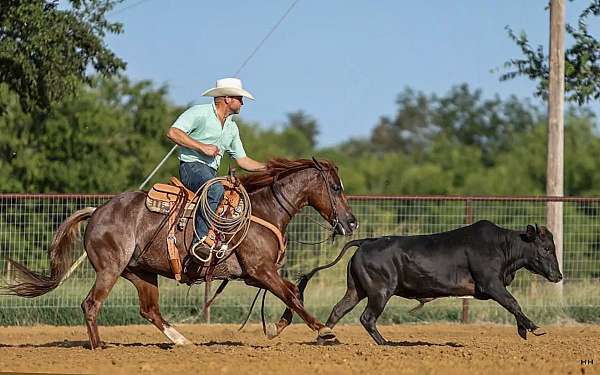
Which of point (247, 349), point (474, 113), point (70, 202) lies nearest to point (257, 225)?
point (247, 349)

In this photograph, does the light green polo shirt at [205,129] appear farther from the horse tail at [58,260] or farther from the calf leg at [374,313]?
the calf leg at [374,313]

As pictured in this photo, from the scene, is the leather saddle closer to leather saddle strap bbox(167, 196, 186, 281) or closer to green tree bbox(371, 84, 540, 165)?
leather saddle strap bbox(167, 196, 186, 281)

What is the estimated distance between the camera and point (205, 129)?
11.7 meters

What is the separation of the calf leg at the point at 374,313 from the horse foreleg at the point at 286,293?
3.24ft

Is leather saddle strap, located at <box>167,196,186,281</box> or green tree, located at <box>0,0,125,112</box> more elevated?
green tree, located at <box>0,0,125,112</box>

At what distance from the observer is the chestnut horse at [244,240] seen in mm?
11633

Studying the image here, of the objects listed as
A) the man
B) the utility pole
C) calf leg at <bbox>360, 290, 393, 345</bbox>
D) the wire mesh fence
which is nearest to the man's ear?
calf leg at <bbox>360, 290, 393, 345</bbox>

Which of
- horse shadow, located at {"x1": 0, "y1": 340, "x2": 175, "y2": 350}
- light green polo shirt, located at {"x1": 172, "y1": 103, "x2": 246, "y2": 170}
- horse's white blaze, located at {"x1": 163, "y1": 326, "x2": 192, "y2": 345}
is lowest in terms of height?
horse shadow, located at {"x1": 0, "y1": 340, "x2": 175, "y2": 350}

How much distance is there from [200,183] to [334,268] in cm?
693

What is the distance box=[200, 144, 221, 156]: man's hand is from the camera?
1152cm

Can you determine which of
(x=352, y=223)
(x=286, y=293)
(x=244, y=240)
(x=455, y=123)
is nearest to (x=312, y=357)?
(x=286, y=293)

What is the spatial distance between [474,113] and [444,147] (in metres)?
18.9

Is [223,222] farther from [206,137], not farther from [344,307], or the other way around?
[344,307]

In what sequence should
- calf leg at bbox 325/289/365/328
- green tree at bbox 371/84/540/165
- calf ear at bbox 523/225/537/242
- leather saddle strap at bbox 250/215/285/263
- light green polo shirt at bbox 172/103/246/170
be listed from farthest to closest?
green tree at bbox 371/84/540/165
calf ear at bbox 523/225/537/242
calf leg at bbox 325/289/365/328
leather saddle strap at bbox 250/215/285/263
light green polo shirt at bbox 172/103/246/170
